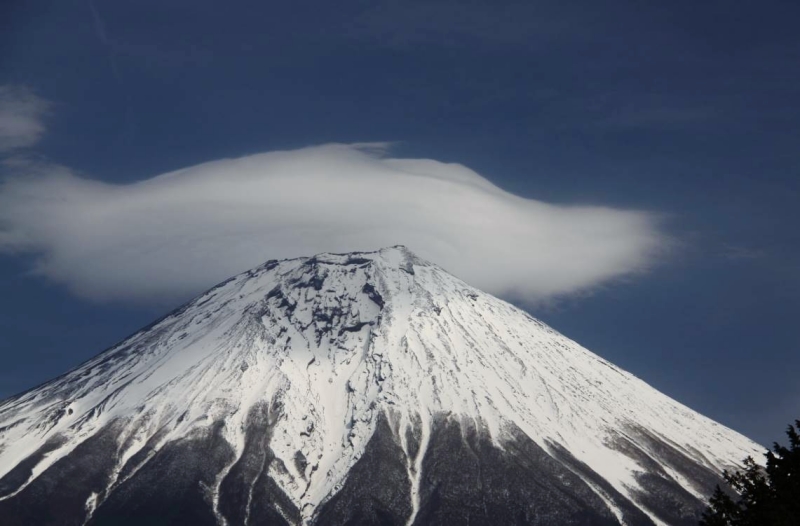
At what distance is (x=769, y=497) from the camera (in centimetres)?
4975

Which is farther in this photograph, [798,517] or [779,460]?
[779,460]

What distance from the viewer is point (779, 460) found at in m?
51.5

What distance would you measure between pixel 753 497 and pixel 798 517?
364 centimetres

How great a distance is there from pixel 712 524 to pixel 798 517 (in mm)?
4048

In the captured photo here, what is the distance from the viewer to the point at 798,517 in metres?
46.8

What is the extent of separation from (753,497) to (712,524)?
310 centimetres

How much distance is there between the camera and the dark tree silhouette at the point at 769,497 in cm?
4816

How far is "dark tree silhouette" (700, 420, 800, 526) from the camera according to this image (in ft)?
158

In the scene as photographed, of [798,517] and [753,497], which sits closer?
[798,517]

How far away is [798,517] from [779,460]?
5051 mm

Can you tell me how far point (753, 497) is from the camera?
1982 inches
